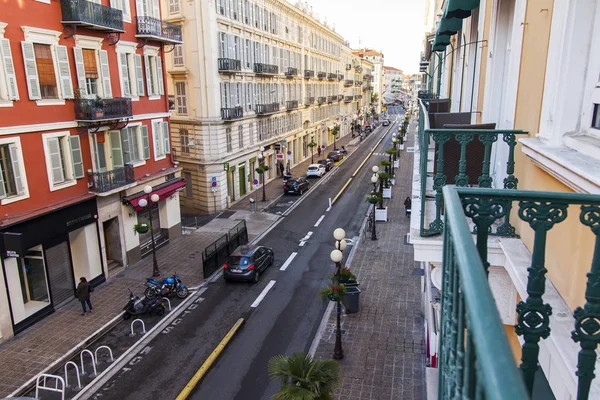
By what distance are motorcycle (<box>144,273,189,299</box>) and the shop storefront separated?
3355 mm

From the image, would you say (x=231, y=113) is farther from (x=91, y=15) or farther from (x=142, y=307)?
(x=142, y=307)

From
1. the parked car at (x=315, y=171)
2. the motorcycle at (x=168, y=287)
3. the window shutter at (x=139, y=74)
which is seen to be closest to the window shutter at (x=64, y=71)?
the window shutter at (x=139, y=74)

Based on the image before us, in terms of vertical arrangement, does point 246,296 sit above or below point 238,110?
below

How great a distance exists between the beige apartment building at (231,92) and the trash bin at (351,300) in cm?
1711

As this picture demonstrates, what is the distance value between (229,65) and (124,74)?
440 inches

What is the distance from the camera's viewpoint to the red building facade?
1583cm

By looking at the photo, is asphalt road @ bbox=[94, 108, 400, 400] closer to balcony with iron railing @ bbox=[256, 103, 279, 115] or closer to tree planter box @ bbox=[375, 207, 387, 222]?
tree planter box @ bbox=[375, 207, 387, 222]

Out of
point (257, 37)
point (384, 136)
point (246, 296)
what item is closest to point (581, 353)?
point (246, 296)

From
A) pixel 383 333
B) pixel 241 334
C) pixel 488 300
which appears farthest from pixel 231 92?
pixel 488 300

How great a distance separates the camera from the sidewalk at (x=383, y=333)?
13133 millimetres

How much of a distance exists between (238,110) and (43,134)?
17926mm

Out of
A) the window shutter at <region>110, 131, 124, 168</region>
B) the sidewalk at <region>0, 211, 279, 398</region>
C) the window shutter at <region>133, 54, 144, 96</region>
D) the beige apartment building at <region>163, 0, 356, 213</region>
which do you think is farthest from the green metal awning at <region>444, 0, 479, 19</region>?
the beige apartment building at <region>163, 0, 356, 213</region>

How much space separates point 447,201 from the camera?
2537mm

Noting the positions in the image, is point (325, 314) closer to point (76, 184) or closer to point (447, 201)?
point (76, 184)
